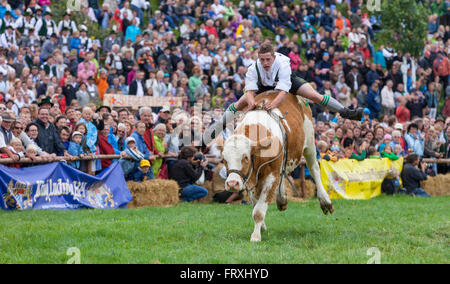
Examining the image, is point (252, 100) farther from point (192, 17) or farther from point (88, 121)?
point (192, 17)

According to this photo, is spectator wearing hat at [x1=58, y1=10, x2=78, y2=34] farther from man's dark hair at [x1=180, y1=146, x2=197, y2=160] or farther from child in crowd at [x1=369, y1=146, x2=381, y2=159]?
child in crowd at [x1=369, y1=146, x2=381, y2=159]

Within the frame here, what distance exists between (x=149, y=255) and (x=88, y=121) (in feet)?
24.8

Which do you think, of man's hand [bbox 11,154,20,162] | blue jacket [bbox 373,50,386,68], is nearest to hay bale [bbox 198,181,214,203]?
man's hand [bbox 11,154,20,162]

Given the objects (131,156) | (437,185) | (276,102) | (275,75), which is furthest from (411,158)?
(276,102)

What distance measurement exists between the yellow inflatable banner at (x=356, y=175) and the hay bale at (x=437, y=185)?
1216mm

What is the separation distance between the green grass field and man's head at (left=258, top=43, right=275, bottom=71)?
275 cm

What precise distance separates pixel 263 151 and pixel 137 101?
456 inches

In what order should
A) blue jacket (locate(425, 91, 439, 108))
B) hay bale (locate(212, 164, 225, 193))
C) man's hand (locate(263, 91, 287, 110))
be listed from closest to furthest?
man's hand (locate(263, 91, 287, 110))
hay bale (locate(212, 164, 225, 193))
blue jacket (locate(425, 91, 439, 108))

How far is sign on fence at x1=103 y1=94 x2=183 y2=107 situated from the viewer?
19031 mm

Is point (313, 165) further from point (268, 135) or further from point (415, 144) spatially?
point (415, 144)

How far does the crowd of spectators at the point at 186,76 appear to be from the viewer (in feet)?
47.7

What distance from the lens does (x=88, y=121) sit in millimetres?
14344
